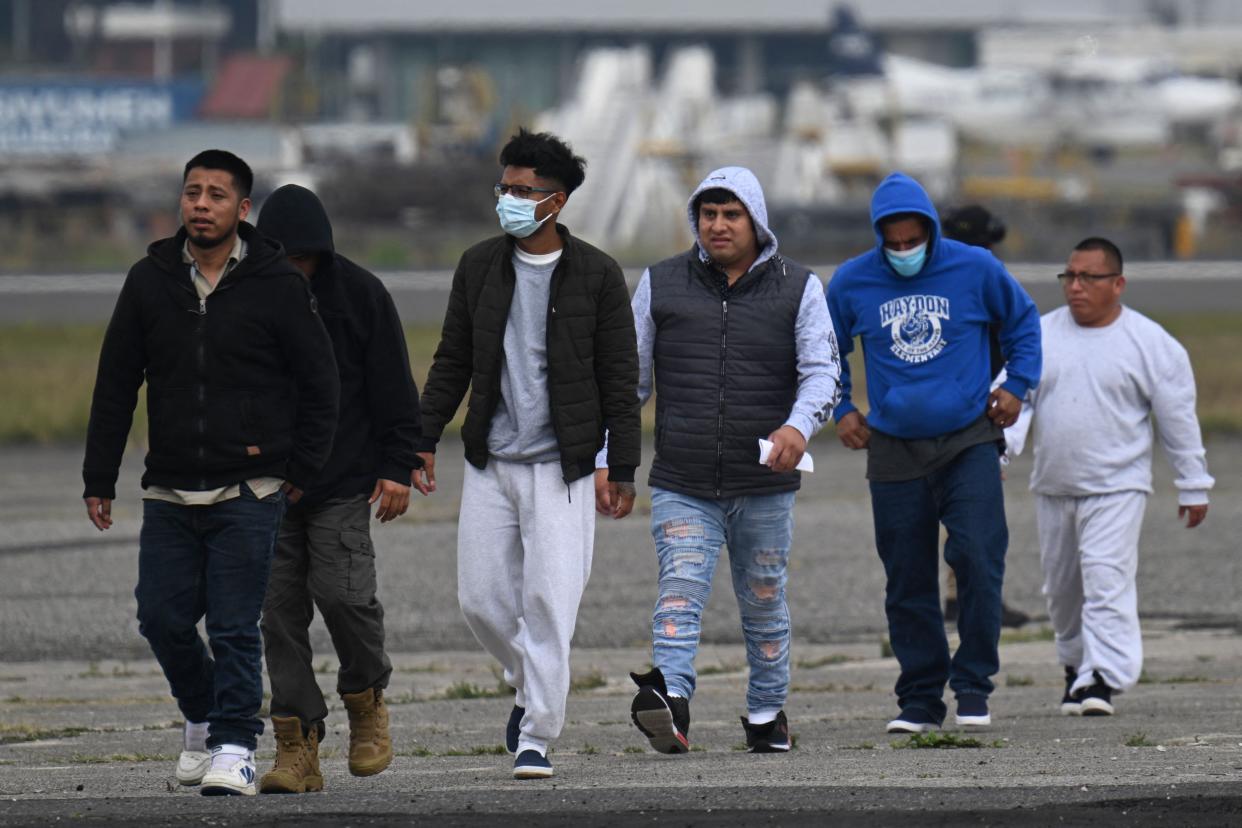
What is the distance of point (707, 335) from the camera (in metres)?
7.68

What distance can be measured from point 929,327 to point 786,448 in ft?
3.84

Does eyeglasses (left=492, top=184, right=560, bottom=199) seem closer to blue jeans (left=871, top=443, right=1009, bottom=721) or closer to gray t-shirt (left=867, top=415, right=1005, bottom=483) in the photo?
gray t-shirt (left=867, top=415, right=1005, bottom=483)

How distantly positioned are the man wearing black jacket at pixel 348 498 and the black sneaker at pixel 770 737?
1430 millimetres

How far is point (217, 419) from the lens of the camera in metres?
6.46

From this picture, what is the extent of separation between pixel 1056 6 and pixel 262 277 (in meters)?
113

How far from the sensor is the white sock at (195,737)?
6871 mm

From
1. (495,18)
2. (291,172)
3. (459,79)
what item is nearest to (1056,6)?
(495,18)

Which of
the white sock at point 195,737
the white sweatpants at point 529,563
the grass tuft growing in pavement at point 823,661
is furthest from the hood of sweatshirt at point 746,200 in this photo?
the grass tuft growing in pavement at point 823,661

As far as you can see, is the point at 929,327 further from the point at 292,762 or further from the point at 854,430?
the point at 292,762

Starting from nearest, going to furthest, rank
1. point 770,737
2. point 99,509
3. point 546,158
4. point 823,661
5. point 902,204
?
point 99,509 → point 546,158 → point 770,737 → point 902,204 → point 823,661

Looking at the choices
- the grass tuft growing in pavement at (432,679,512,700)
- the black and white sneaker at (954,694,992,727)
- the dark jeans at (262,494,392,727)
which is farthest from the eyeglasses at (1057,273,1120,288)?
the dark jeans at (262,494,392,727)

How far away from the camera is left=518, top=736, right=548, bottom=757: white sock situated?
22.8 feet

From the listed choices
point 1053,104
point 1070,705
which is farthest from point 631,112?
point 1070,705

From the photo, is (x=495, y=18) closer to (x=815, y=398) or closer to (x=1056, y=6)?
(x=1056, y=6)
